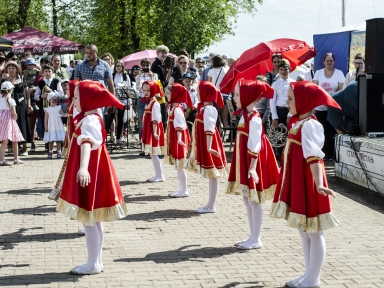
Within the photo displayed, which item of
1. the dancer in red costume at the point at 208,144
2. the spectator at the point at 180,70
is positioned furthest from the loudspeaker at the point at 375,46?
the spectator at the point at 180,70

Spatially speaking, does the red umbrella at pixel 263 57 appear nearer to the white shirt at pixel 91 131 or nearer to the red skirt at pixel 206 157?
the red skirt at pixel 206 157

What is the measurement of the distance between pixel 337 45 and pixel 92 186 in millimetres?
12667

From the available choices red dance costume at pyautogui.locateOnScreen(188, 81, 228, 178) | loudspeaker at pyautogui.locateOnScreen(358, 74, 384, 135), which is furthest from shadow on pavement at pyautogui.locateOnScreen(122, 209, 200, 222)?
loudspeaker at pyautogui.locateOnScreen(358, 74, 384, 135)

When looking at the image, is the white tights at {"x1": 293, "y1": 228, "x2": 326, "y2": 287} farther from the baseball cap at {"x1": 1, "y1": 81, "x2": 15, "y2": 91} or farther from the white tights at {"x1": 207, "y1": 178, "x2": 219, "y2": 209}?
the baseball cap at {"x1": 1, "y1": 81, "x2": 15, "y2": 91}

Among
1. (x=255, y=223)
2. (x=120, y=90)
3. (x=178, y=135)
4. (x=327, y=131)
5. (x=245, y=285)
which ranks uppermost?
(x=120, y=90)

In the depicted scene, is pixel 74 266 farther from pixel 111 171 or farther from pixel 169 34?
pixel 169 34

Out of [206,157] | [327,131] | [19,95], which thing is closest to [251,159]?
[206,157]

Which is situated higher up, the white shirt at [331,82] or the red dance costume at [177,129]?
the white shirt at [331,82]

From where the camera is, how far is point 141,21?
38.4 m

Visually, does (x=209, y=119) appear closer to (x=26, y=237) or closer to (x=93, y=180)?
(x=26, y=237)

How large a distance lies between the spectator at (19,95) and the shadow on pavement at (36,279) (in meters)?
9.42

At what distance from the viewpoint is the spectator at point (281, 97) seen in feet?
43.9

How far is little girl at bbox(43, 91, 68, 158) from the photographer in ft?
50.7

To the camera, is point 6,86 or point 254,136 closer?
point 254,136
